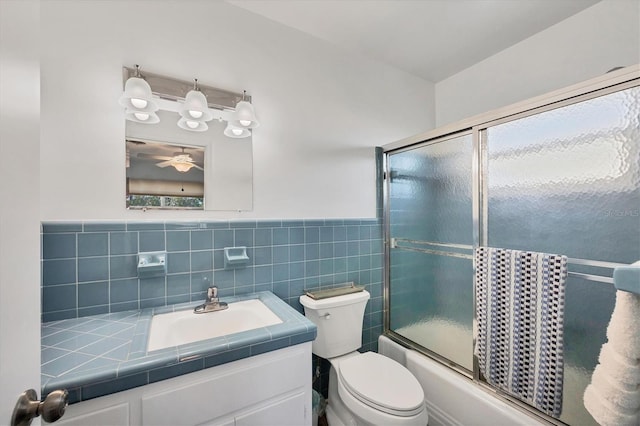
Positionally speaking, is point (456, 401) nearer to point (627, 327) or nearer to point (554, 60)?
point (627, 327)

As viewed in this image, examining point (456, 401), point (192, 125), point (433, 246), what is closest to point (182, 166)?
point (192, 125)


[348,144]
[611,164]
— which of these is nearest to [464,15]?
[348,144]

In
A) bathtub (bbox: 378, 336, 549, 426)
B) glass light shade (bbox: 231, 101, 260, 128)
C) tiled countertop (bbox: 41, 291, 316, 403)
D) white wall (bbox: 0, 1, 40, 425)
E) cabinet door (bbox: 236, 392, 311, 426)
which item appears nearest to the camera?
white wall (bbox: 0, 1, 40, 425)

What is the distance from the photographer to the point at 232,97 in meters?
1.54

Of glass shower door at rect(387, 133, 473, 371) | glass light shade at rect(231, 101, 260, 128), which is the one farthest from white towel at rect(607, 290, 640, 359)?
glass light shade at rect(231, 101, 260, 128)

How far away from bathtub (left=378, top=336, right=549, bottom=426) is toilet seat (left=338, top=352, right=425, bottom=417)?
0.96ft

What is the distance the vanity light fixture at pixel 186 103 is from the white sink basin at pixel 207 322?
94 cm

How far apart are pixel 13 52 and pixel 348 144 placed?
167 centimetres

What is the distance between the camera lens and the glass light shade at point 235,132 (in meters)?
1.52

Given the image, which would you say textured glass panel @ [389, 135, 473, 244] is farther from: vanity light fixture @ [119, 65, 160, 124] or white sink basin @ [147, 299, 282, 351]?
vanity light fixture @ [119, 65, 160, 124]

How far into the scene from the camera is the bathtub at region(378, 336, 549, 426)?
128 centimetres

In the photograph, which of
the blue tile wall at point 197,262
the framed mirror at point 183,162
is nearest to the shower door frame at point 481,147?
the blue tile wall at point 197,262

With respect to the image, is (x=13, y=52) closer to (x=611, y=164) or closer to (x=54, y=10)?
(x=54, y=10)

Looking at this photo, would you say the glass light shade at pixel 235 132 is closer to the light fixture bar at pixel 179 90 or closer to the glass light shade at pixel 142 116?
the light fixture bar at pixel 179 90
